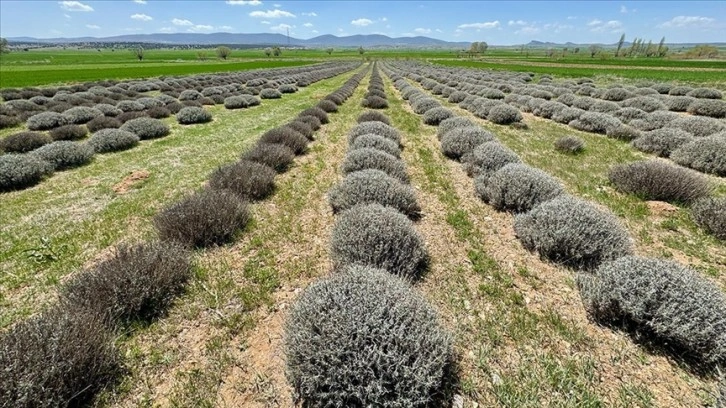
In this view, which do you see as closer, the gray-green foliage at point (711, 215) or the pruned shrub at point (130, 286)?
the pruned shrub at point (130, 286)

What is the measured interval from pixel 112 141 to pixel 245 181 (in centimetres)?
780

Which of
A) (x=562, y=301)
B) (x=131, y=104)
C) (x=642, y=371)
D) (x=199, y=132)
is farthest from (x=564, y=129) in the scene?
(x=131, y=104)

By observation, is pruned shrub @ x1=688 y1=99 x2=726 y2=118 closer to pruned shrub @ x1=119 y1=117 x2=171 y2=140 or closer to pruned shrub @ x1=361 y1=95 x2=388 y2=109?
pruned shrub @ x1=361 y1=95 x2=388 y2=109

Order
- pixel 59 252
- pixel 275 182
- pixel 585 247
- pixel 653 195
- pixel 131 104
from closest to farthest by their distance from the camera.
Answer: pixel 585 247
pixel 59 252
pixel 653 195
pixel 275 182
pixel 131 104

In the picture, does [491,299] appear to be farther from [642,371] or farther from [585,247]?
[585,247]

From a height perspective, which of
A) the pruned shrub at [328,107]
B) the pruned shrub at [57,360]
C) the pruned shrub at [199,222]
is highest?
the pruned shrub at [57,360]

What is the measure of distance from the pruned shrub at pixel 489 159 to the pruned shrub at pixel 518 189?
2.76 feet

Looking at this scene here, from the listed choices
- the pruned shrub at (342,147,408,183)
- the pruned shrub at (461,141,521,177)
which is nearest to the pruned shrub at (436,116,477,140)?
the pruned shrub at (461,141,521,177)

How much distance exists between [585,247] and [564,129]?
1112 cm

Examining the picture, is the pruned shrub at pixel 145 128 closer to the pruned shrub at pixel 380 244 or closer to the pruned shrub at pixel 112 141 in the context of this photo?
the pruned shrub at pixel 112 141

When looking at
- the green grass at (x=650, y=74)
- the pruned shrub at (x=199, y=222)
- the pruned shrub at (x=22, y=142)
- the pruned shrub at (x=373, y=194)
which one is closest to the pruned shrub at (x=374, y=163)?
the pruned shrub at (x=373, y=194)

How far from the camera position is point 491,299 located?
3.96m

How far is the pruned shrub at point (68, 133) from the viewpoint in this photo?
12156 mm

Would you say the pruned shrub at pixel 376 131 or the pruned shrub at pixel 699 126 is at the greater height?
the pruned shrub at pixel 699 126
